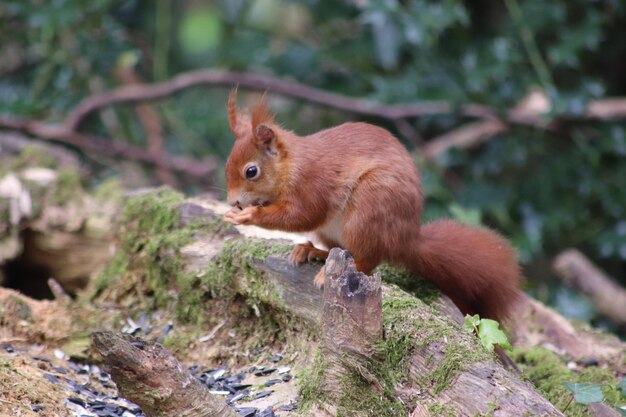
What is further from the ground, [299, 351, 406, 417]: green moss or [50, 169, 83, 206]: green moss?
[299, 351, 406, 417]: green moss

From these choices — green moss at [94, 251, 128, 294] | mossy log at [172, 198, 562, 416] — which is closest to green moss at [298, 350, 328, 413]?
mossy log at [172, 198, 562, 416]

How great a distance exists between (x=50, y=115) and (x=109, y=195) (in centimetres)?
133

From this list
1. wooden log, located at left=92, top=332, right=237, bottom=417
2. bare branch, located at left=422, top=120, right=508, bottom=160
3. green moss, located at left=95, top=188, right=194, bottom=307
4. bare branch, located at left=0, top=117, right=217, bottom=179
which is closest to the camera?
wooden log, located at left=92, top=332, right=237, bottom=417

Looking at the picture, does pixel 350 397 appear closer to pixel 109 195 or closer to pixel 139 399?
pixel 139 399

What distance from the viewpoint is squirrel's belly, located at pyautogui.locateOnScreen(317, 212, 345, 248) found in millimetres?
2207

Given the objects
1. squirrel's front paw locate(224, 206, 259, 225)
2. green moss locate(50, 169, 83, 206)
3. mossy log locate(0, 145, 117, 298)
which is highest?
squirrel's front paw locate(224, 206, 259, 225)

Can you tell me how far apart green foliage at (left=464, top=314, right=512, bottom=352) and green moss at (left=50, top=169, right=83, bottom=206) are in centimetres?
185

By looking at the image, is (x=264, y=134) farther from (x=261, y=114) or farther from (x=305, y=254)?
(x=305, y=254)

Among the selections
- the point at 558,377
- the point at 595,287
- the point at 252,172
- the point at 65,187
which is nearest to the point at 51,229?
the point at 65,187

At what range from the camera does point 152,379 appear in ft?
5.00

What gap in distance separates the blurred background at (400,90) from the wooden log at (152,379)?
227 cm

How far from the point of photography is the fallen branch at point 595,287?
370 centimetres

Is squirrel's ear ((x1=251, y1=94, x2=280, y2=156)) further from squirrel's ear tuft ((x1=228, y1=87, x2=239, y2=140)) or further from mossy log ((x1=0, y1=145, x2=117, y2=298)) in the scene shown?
mossy log ((x1=0, y1=145, x2=117, y2=298))

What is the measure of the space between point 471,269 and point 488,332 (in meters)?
0.30
